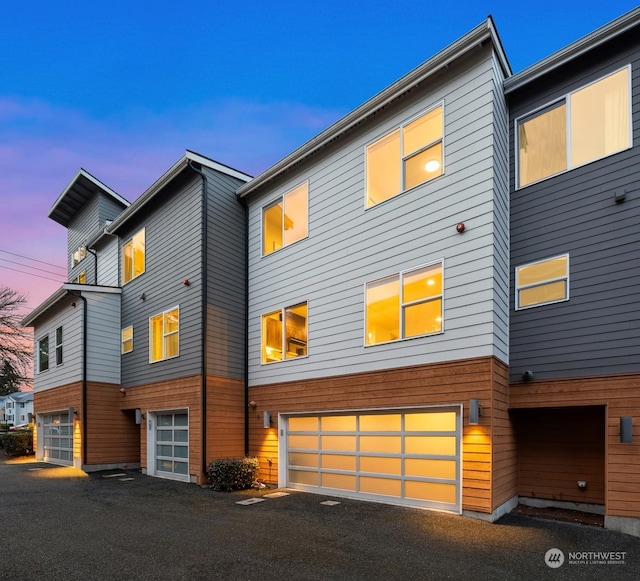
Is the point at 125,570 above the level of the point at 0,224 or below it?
below

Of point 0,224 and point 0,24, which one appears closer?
point 0,24

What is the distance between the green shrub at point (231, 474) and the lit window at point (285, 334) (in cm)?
251

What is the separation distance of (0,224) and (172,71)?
1895 cm

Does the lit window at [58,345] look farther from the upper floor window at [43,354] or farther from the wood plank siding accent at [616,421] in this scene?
the wood plank siding accent at [616,421]

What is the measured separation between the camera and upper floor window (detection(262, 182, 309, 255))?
11.3m

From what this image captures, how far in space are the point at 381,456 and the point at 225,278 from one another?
6006 mm

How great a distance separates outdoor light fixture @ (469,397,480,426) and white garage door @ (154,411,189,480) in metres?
7.38

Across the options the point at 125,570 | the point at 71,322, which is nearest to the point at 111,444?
the point at 71,322

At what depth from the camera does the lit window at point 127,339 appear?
47.4 feet

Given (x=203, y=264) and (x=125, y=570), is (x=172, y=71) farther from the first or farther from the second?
(x=125, y=570)

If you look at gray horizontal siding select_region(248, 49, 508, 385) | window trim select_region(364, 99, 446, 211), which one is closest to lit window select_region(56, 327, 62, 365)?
gray horizontal siding select_region(248, 49, 508, 385)

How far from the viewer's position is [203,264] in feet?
37.7

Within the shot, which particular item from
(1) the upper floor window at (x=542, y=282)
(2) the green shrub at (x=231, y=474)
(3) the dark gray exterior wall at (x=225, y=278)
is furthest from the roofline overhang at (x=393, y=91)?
(2) the green shrub at (x=231, y=474)

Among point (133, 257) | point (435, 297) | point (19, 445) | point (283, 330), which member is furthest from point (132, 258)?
point (435, 297)
